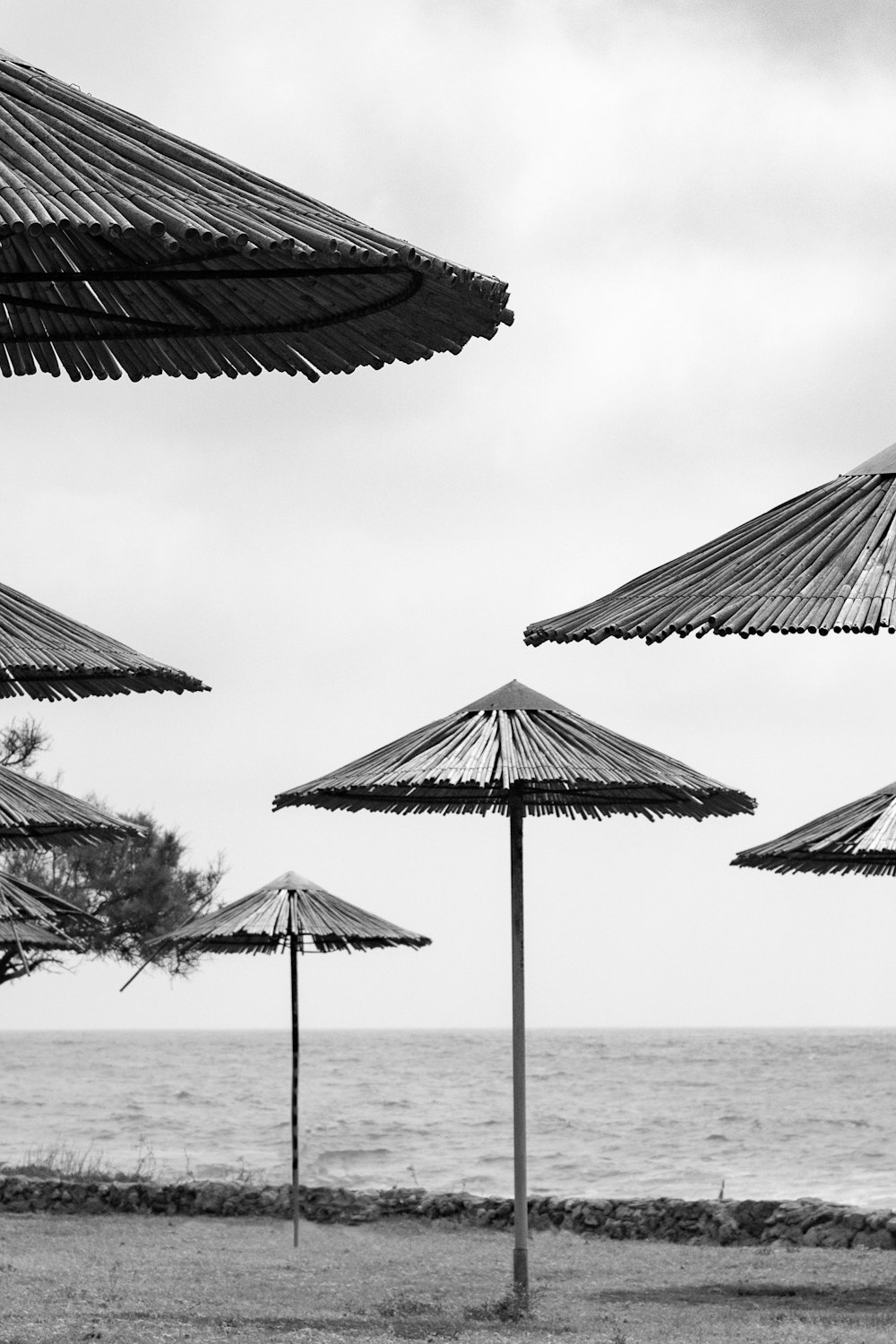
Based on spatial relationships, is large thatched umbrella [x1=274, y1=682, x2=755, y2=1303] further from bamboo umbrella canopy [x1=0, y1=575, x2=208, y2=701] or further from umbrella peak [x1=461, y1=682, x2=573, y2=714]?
bamboo umbrella canopy [x1=0, y1=575, x2=208, y2=701]

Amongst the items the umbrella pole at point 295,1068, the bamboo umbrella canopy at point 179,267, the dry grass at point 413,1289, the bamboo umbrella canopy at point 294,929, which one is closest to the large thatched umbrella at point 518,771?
the dry grass at point 413,1289

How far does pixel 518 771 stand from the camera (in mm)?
7516

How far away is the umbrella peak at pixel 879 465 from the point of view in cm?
630

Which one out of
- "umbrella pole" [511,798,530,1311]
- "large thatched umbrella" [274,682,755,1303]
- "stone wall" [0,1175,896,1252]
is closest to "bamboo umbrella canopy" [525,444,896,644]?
"large thatched umbrella" [274,682,755,1303]

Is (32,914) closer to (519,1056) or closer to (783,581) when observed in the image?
(519,1056)

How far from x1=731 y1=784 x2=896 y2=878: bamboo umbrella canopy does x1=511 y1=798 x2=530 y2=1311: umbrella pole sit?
4.97ft

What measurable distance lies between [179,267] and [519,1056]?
533 cm

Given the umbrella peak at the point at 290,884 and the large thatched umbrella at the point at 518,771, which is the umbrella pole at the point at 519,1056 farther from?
the umbrella peak at the point at 290,884

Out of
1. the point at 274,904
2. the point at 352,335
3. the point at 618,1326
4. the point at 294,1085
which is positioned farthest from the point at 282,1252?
the point at 352,335

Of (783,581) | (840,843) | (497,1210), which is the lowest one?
(497,1210)

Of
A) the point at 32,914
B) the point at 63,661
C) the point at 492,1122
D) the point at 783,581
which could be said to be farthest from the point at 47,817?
the point at 492,1122

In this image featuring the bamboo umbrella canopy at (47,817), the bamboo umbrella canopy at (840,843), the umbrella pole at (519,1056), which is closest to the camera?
the umbrella pole at (519,1056)

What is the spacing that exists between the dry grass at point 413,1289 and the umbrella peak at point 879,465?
3484mm

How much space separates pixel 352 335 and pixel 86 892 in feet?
66.0
